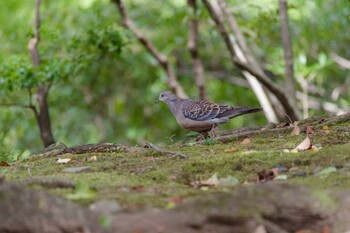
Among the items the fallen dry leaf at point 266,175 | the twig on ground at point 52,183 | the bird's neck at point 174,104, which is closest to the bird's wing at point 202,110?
the bird's neck at point 174,104

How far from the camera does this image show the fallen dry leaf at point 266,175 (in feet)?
15.3

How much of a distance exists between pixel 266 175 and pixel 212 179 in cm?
39

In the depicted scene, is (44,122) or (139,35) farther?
(139,35)

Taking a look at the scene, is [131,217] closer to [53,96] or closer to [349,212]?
[349,212]

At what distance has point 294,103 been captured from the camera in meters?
11.0

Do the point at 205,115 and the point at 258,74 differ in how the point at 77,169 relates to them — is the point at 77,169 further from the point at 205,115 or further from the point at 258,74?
the point at 258,74

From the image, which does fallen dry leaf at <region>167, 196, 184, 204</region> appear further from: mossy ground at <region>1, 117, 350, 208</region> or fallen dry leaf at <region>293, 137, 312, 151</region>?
fallen dry leaf at <region>293, 137, 312, 151</region>

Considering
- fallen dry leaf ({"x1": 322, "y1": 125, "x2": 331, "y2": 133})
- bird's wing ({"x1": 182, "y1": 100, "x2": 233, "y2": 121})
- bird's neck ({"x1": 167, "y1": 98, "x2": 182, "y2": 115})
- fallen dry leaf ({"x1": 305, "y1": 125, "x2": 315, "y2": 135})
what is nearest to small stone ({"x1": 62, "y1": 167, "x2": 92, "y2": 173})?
fallen dry leaf ({"x1": 305, "y1": 125, "x2": 315, "y2": 135})

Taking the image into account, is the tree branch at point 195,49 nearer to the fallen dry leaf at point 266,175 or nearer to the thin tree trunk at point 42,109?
the thin tree trunk at point 42,109

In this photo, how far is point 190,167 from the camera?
4969 millimetres

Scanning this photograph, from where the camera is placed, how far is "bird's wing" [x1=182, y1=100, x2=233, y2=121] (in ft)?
28.2

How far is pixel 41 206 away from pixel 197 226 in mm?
838

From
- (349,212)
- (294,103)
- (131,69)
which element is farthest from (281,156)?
(131,69)

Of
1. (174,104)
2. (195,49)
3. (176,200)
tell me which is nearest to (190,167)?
(176,200)
